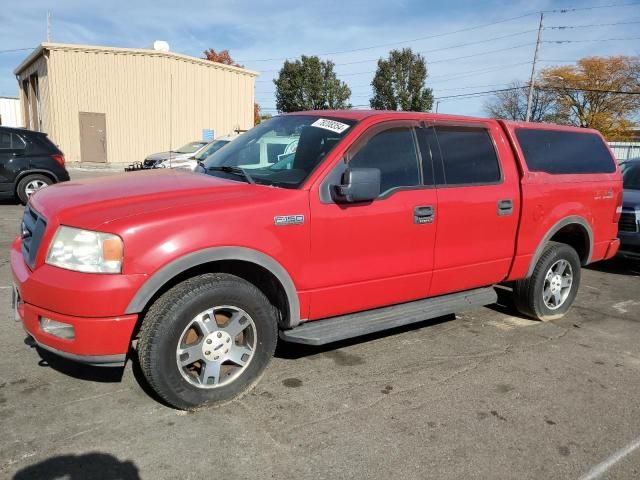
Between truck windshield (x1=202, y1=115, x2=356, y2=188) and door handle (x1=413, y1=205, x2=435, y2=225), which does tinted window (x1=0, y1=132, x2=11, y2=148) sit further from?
door handle (x1=413, y1=205, x2=435, y2=225)

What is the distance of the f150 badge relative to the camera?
3285 millimetres

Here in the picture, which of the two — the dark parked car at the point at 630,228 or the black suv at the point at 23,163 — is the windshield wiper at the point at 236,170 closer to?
the dark parked car at the point at 630,228

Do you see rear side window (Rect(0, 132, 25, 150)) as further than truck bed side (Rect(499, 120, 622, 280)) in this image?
Yes

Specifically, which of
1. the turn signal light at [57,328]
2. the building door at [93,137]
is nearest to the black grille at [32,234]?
the turn signal light at [57,328]

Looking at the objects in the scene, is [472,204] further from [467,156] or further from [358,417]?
[358,417]

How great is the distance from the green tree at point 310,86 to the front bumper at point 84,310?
142 feet

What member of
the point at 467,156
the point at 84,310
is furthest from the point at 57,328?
the point at 467,156

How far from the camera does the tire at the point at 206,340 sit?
2.99 m

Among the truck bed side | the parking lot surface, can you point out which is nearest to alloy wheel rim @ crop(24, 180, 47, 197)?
the parking lot surface

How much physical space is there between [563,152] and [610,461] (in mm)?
3126

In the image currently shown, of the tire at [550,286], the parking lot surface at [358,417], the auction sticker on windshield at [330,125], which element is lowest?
the parking lot surface at [358,417]

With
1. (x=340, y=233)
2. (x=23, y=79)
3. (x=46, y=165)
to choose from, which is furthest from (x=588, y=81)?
(x=340, y=233)

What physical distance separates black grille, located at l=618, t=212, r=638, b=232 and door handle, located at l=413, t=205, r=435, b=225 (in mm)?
5030

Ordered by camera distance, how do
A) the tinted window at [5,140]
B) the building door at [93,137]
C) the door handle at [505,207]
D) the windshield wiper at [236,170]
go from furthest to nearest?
the building door at [93,137] → the tinted window at [5,140] → the door handle at [505,207] → the windshield wiper at [236,170]
